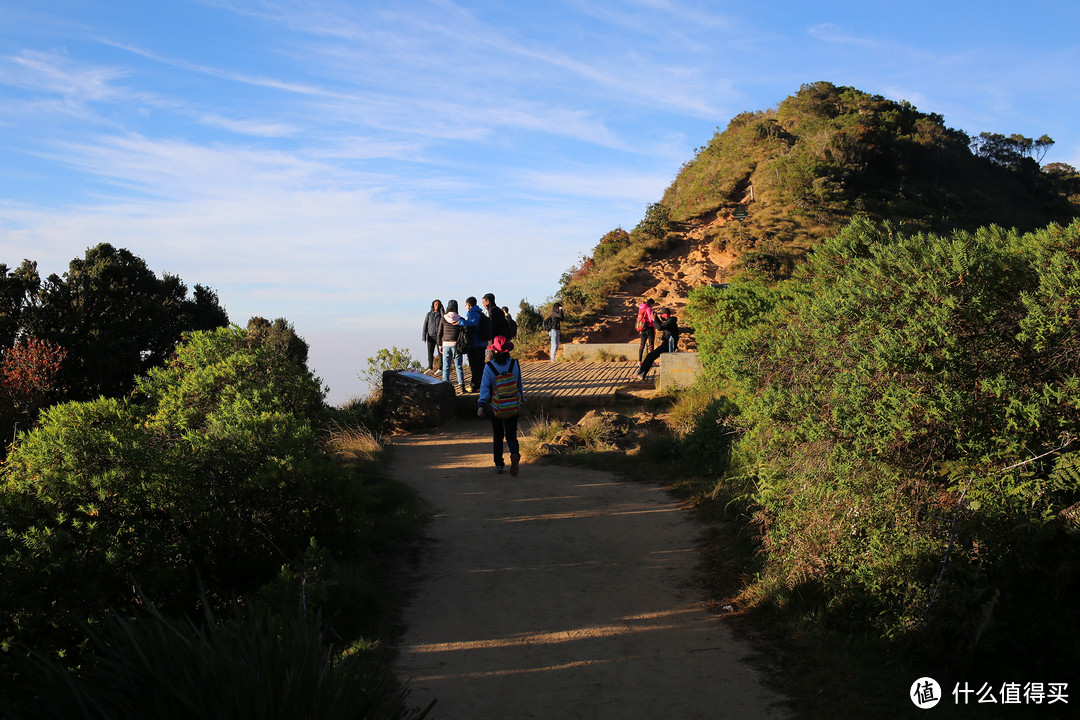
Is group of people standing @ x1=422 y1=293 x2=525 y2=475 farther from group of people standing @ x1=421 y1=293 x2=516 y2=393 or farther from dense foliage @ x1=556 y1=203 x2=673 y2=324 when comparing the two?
dense foliage @ x1=556 y1=203 x2=673 y2=324

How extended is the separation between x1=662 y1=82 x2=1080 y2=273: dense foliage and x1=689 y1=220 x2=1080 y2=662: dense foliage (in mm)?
26494

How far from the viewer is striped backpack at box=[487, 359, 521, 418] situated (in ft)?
31.5

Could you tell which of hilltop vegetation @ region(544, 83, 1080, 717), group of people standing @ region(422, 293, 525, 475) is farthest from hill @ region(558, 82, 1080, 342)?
hilltop vegetation @ region(544, 83, 1080, 717)

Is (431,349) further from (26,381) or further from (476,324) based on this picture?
(26,381)

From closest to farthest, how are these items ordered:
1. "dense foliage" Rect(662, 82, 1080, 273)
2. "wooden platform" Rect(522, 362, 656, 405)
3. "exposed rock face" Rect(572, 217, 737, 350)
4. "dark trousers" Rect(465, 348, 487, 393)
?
"wooden platform" Rect(522, 362, 656, 405)
"dark trousers" Rect(465, 348, 487, 393)
"exposed rock face" Rect(572, 217, 737, 350)
"dense foliage" Rect(662, 82, 1080, 273)

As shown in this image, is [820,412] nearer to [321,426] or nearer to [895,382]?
[895,382]

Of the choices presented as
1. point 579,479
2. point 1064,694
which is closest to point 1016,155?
point 579,479

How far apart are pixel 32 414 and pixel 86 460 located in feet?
40.7

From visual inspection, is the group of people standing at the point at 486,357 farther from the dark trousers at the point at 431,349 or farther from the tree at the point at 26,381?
the tree at the point at 26,381

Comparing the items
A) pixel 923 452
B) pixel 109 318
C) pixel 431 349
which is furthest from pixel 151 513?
pixel 109 318

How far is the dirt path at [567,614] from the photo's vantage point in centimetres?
440

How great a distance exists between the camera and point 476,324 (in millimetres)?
13664

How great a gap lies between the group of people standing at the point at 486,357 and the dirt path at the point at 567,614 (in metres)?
0.82

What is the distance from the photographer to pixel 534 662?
491 centimetres
